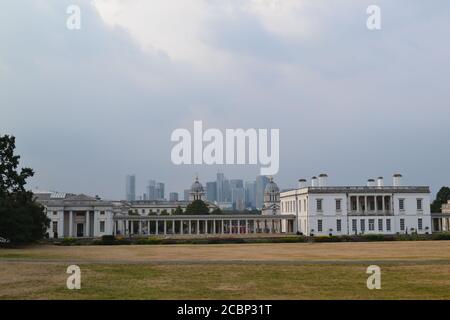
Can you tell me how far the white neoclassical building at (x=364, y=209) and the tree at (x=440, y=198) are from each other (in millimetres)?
30147

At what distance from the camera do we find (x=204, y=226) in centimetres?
9931

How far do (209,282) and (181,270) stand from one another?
14.1ft

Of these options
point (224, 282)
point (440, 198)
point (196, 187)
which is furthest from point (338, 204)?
point (224, 282)

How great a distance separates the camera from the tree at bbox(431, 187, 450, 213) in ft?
388

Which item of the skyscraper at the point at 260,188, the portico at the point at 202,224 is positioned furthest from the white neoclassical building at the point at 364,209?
the skyscraper at the point at 260,188

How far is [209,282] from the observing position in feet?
70.5

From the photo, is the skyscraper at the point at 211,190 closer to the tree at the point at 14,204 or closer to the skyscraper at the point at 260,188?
the skyscraper at the point at 260,188

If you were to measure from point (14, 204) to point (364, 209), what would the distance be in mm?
58009

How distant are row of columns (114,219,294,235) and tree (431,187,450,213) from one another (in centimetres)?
3669

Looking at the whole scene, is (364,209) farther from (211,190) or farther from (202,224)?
(211,190)

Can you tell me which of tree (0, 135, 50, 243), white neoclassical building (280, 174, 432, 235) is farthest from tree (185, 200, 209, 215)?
tree (0, 135, 50, 243)

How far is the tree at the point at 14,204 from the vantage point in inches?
1989
